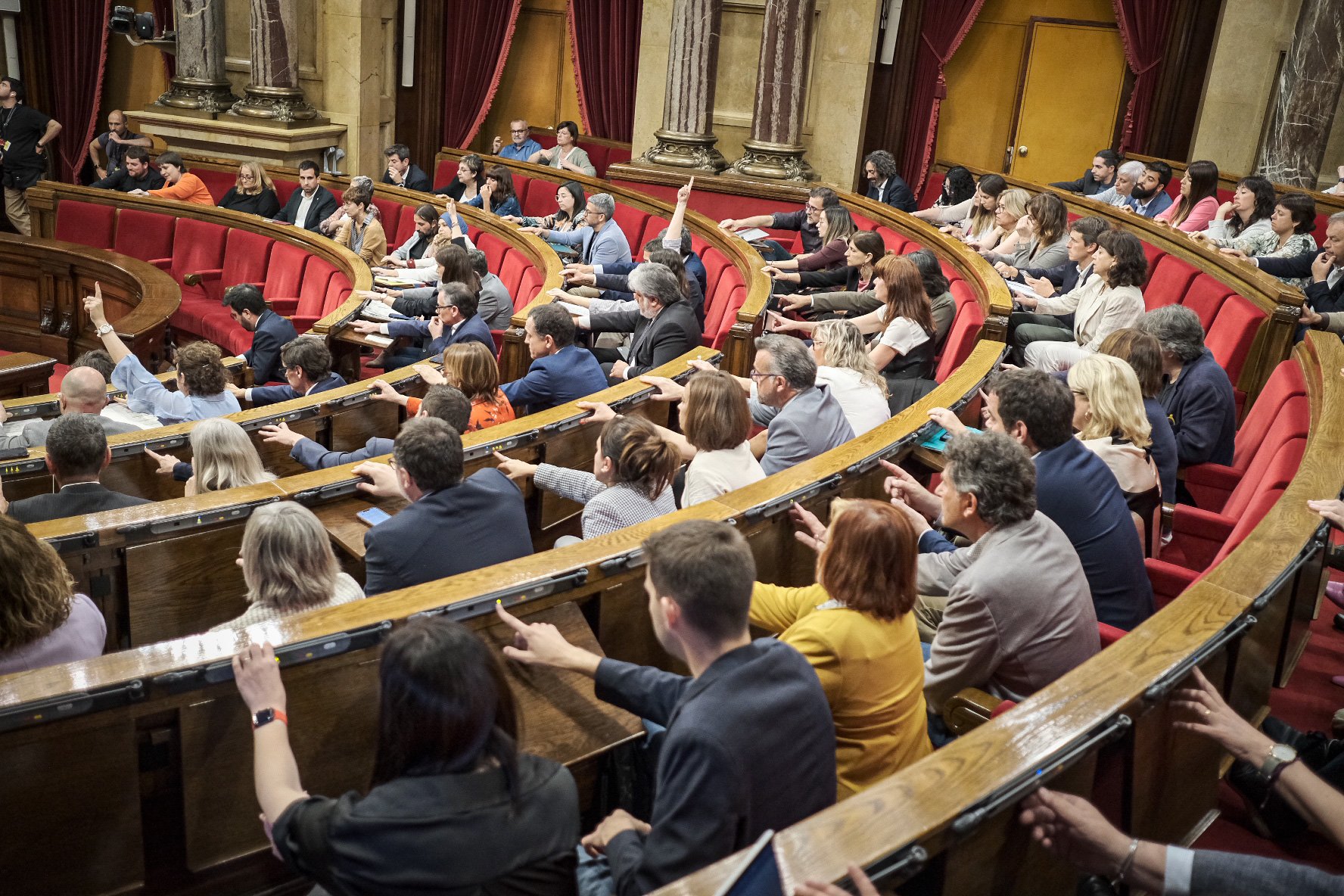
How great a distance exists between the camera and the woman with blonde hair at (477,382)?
3736 mm

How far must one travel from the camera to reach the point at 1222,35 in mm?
8383

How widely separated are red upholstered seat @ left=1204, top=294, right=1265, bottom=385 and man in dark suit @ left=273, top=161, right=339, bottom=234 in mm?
5494

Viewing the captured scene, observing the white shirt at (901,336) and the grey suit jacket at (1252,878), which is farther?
the white shirt at (901,336)

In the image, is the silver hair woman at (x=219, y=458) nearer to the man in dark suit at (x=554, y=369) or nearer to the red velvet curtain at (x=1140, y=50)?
the man in dark suit at (x=554, y=369)

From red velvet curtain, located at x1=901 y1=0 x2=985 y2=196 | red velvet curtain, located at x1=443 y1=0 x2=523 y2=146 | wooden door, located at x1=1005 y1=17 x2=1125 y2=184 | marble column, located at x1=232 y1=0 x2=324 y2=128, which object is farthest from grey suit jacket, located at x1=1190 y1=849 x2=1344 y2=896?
red velvet curtain, located at x1=443 y1=0 x2=523 y2=146

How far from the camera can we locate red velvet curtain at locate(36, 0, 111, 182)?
34.5ft

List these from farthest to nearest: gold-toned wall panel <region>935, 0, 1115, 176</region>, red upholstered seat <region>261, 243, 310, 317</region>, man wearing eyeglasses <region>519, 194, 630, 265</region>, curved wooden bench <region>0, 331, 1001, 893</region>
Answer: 1. gold-toned wall panel <region>935, 0, 1115, 176</region>
2. red upholstered seat <region>261, 243, 310, 317</region>
3. man wearing eyeglasses <region>519, 194, 630, 265</region>
4. curved wooden bench <region>0, 331, 1001, 893</region>

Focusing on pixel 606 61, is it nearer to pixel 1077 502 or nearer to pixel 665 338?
pixel 665 338

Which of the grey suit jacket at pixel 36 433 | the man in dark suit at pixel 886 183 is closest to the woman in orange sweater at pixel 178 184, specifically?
the grey suit jacket at pixel 36 433

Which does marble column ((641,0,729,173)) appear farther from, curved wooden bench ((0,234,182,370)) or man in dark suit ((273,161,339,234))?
curved wooden bench ((0,234,182,370))

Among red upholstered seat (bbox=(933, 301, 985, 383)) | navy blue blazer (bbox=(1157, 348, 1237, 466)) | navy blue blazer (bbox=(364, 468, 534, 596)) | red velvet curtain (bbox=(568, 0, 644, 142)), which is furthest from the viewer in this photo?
red velvet curtain (bbox=(568, 0, 644, 142))

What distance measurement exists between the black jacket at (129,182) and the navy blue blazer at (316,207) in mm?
1214

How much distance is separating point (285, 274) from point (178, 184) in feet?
6.00

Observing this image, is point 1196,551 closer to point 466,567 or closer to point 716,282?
point 466,567
